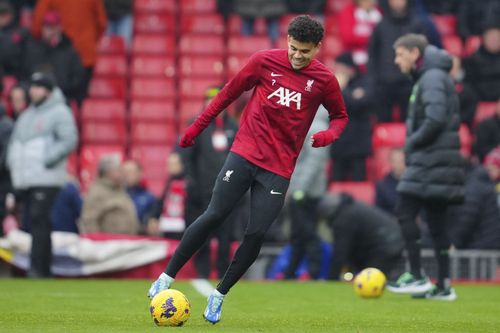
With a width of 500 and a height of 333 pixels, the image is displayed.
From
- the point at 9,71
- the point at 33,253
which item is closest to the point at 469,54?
the point at 9,71

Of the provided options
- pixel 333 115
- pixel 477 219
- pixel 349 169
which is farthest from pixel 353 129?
pixel 333 115

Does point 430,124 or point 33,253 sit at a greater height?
point 430,124

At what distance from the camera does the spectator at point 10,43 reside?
17.1 metres

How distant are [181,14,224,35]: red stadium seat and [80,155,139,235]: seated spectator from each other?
5.42m

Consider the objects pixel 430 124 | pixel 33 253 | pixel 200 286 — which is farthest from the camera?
pixel 33 253

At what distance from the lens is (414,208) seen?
35.4 ft

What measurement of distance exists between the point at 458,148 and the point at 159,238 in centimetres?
451

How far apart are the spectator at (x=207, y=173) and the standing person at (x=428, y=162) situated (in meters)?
2.99

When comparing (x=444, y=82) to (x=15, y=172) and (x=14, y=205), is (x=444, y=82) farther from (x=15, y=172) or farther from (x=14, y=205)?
(x=14, y=205)

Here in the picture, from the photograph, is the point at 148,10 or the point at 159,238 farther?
the point at 148,10

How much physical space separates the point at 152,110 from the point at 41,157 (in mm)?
5460

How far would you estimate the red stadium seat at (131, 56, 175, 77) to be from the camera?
62.3ft

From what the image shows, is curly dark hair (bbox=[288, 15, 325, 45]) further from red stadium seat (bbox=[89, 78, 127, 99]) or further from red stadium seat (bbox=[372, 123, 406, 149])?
red stadium seat (bbox=[89, 78, 127, 99])

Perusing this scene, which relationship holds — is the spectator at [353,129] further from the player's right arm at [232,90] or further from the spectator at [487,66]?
the player's right arm at [232,90]
